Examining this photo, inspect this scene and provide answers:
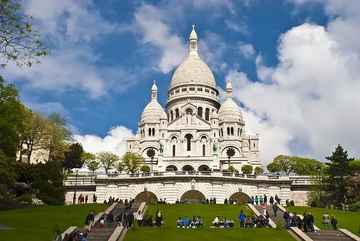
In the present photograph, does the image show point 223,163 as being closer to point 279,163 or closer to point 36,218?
point 279,163

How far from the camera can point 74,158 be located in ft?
317

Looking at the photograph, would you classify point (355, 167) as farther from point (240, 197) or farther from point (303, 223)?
point (303, 223)

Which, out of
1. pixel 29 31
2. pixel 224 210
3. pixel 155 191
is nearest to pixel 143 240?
pixel 29 31

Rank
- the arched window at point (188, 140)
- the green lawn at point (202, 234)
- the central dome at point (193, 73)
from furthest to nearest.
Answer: the central dome at point (193, 73)
the arched window at point (188, 140)
the green lawn at point (202, 234)

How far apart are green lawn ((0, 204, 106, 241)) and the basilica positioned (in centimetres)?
5078

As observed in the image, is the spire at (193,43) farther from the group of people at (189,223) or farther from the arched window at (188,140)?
the group of people at (189,223)

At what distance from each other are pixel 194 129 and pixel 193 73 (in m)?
25.9

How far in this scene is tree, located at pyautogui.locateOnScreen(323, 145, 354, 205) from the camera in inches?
2899

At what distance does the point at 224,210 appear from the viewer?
54.1 meters

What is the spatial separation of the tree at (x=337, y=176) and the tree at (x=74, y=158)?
4146 centimetres

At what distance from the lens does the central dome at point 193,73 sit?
13425cm

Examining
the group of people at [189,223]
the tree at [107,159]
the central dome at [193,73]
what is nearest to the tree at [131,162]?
the tree at [107,159]

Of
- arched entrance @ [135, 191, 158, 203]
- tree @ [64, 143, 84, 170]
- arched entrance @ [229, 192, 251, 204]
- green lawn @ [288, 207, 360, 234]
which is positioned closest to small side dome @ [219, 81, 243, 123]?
tree @ [64, 143, 84, 170]

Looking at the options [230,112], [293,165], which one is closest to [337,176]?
[293,165]
